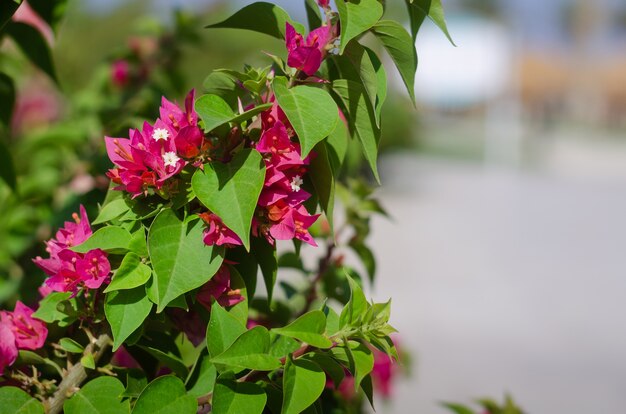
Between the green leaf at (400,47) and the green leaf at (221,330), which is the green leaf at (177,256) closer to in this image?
the green leaf at (221,330)

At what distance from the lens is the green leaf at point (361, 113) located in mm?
593

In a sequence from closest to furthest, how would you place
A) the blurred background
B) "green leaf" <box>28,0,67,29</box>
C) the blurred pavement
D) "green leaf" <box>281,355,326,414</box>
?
1. "green leaf" <box>281,355,326,414</box>
2. "green leaf" <box>28,0,67,29</box>
3. the blurred background
4. the blurred pavement

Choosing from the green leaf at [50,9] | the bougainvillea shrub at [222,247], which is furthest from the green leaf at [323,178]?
the green leaf at [50,9]

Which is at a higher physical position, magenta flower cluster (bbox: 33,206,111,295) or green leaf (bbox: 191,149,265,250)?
green leaf (bbox: 191,149,265,250)

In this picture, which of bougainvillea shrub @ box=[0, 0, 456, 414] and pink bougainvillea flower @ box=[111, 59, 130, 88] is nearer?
bougainvillea shrub @ box=[0, 0, 456, 414]

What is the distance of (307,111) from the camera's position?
1.73ft

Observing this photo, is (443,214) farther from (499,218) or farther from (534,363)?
(534,363)

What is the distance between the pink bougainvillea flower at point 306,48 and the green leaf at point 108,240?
6.9 inches

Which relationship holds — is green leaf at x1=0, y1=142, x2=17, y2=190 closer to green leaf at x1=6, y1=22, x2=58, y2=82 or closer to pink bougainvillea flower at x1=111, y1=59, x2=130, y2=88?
green leaf at x1=6, y1=22, x2=58, y2=82

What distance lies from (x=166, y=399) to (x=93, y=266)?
0.37ft

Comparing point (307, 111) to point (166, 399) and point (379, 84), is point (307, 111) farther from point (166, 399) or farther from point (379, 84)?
point (166, 399)

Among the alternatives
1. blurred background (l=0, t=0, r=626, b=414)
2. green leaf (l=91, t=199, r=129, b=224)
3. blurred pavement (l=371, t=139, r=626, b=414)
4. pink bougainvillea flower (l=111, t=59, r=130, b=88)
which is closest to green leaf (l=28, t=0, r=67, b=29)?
blurred background (l=0, t=0, r=626, b=414)

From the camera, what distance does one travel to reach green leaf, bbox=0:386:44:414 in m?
0.54

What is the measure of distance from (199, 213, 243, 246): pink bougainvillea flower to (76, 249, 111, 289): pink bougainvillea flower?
0.08m
